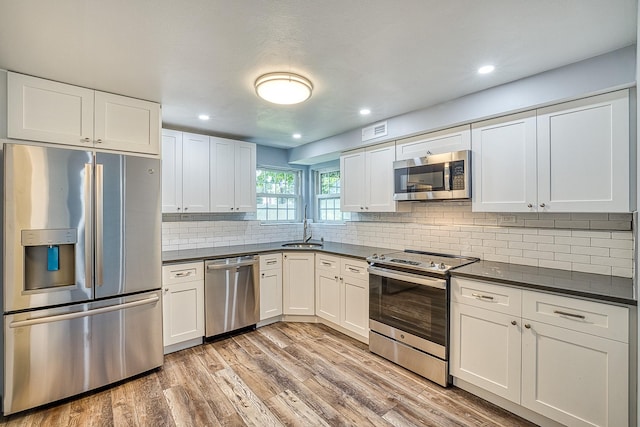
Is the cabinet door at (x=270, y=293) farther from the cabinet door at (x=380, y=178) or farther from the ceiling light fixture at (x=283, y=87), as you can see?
the ceiling light fixture at (x=283, y=87)

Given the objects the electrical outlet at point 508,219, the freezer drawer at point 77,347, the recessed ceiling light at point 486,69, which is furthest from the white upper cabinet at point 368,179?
the freezer drawer at point 77,347

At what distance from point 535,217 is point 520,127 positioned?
744mm

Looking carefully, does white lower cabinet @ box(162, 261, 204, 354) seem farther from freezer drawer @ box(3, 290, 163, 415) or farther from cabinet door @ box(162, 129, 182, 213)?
cabinet door @ box(162, 129, 182, 213)

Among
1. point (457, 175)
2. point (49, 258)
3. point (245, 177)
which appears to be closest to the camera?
point (49, 258)

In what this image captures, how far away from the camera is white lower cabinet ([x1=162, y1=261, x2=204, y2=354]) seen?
2848 millimetres

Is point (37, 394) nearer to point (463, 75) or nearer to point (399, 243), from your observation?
point (399, 243)

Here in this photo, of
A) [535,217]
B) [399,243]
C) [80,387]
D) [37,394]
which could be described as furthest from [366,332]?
[37,394]

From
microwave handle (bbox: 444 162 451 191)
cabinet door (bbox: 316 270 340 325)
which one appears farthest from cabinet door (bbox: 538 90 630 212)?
cabinet door (bbox: 316 270 340 325)

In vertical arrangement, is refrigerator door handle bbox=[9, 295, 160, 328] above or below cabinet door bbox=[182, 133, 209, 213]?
below

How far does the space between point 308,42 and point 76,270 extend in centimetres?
224

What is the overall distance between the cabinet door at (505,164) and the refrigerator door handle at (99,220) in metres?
2.99

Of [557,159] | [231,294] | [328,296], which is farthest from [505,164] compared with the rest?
[231,294]

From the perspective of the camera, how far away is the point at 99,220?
2248 mm

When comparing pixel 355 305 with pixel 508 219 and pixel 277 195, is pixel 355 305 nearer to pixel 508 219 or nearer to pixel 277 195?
pixel 508 219
